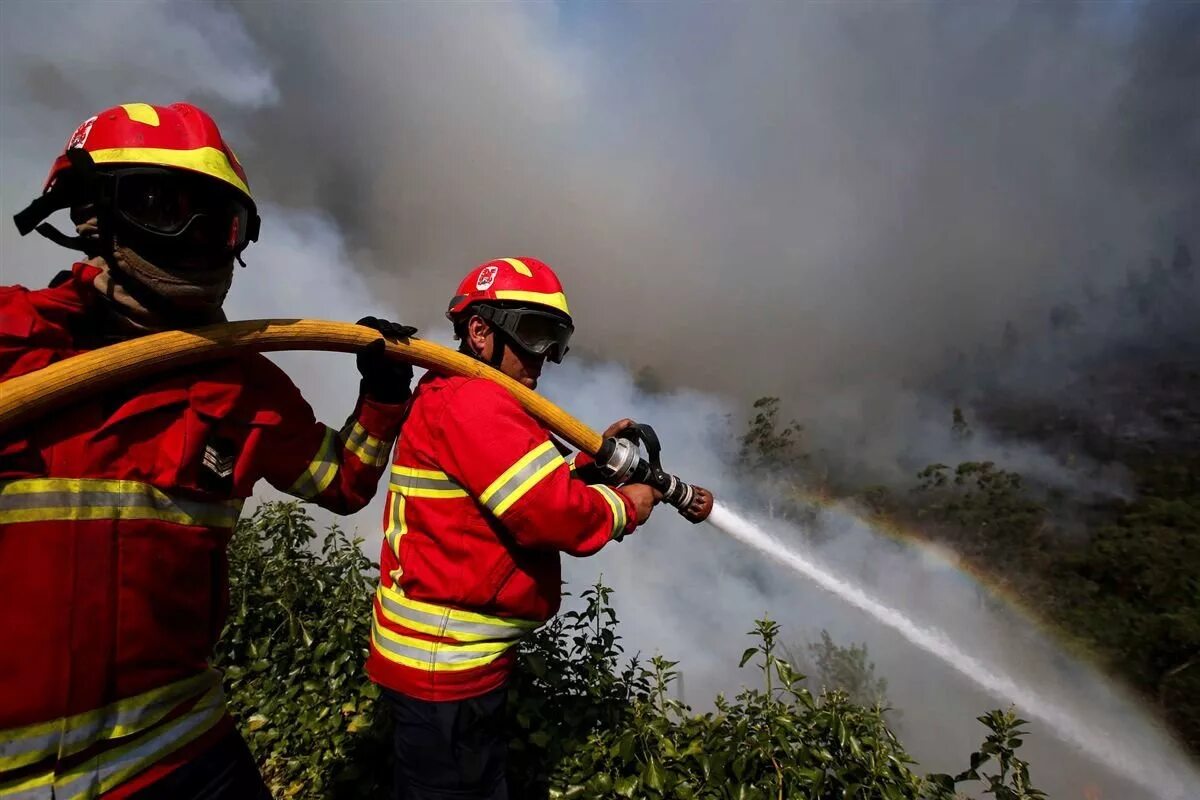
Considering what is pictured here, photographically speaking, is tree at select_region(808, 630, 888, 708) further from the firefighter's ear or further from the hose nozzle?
the firefighter's ear

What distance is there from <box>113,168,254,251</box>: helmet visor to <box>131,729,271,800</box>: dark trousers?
1619mm

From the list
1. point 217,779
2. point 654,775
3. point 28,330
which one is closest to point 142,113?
point 28,330

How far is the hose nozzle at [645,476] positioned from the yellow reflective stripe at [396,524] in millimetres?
1123

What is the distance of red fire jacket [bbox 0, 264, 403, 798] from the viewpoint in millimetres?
1481

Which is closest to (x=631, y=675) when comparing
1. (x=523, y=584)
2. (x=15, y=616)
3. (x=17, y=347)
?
(x=523, y=584)

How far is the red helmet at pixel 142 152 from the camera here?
1810mm

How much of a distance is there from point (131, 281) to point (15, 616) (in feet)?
3.20

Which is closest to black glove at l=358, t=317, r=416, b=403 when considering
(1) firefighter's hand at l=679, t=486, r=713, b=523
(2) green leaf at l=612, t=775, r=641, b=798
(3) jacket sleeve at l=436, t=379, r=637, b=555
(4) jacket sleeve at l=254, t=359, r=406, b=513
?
(4) jacket sleeve at l=254, t=359, r=406, b=513

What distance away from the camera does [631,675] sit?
4328 millimetres

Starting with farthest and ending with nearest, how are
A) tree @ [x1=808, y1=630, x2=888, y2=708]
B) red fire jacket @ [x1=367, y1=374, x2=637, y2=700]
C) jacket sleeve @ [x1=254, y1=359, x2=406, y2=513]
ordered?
1. tree @ [x1=808, y1=630, x2=888, y2=708]
2. red fire jacket @ [x1=367, y1=374, x2=637, y2=700]
3. jacket sleeve @ [x1=254, y1=359, x2=406, y2=513]

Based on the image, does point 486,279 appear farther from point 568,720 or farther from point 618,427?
point 568,720

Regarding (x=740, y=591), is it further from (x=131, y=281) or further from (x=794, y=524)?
(x=131, y=281)

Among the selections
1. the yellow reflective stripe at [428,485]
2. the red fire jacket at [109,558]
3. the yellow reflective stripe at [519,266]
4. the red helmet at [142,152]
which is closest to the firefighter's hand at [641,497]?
the yellow reflective stripe at [428,485]

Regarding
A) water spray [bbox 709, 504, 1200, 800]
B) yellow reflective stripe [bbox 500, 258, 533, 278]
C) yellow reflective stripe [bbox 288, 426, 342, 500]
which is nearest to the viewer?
yellow reflective stripe [bbox 288, 426, 342, 500]
